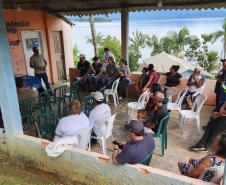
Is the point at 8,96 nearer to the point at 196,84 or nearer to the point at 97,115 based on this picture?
the point at 97,115

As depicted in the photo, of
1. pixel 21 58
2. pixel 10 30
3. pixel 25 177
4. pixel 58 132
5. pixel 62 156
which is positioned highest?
pixel 10 30

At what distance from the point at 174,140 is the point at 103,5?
525 centimetres

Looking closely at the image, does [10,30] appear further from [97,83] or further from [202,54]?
[202,54]

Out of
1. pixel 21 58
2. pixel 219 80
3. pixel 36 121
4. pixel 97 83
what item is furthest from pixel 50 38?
pixel 219 80

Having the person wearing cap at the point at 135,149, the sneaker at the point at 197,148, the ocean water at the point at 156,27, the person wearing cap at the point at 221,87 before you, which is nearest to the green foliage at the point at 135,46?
the person wearing cap at the point at 221,87

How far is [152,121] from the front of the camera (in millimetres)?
4352

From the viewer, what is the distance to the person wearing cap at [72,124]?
3.68 meters

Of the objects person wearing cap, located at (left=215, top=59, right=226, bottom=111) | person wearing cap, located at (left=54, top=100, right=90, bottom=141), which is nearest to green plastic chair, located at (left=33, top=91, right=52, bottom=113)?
person wearing cap, located at (left=54, top=100, right=90, bottom=141)

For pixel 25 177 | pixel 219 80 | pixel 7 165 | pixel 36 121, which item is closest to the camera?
pixel 25 177

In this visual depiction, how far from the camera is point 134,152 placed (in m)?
3.04

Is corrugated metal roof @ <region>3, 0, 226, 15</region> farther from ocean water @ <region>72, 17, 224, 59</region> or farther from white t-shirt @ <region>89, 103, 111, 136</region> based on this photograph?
ocean water @ <region>72, 17, 224, 59</region>

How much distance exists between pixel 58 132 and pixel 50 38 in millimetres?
6435

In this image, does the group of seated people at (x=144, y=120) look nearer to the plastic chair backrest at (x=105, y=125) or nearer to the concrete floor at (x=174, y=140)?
the plastic chair backrest at (x=105, y=125)

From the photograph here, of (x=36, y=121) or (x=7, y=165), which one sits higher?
(x=36, y=121)
